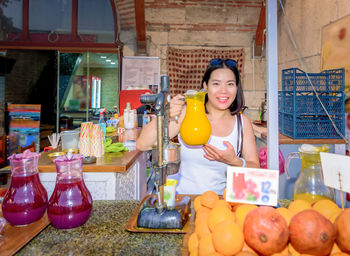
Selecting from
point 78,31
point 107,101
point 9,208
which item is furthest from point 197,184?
point 78,31

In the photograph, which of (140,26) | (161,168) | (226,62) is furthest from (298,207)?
(140,26)

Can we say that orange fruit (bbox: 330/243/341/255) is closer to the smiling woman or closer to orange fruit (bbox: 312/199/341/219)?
orange fruit (bbox: 312/199/341/219)

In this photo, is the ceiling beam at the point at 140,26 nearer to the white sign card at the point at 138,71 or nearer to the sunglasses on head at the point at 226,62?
the white sign card at the point at 138,71

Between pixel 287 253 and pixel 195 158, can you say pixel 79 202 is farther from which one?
pixel 195 158

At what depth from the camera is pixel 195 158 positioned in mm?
1659

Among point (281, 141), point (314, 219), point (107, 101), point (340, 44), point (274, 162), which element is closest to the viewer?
point (314, 219)

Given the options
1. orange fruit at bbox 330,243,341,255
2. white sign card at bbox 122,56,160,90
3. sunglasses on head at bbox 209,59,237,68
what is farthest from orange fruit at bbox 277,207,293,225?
white sign card at bbox 122,56,160,90

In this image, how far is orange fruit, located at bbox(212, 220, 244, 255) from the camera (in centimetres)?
58

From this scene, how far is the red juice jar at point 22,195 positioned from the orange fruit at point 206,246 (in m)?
0.58

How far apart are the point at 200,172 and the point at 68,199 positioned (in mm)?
951

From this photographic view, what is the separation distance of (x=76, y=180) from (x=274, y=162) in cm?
65

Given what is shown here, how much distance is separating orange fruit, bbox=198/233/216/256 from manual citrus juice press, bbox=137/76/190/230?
21 centimetres

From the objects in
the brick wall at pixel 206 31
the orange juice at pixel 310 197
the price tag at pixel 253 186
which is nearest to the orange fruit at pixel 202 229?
the price tag at pixel 253 186

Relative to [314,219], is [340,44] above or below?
above
